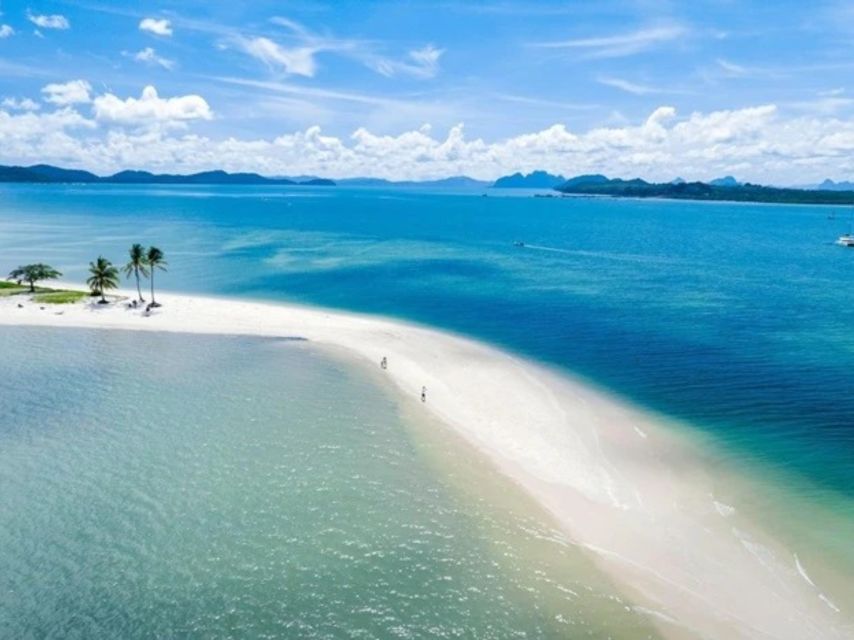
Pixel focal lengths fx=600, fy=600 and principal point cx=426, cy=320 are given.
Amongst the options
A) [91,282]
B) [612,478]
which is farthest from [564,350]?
[91,282]

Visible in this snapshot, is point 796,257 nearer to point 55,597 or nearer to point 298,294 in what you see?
point 298,294

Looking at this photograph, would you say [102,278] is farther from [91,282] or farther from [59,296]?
[59,296]

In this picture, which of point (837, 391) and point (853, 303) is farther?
point (853, 303)

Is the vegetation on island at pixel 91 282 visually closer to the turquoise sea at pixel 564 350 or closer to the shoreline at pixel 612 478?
the shoreline at pixel 612 478

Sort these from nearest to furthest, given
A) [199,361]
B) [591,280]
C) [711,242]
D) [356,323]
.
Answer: [199,361] < [356,323] < [591,280] < [711,242]

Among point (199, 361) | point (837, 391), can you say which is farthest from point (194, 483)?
point (837, 391)

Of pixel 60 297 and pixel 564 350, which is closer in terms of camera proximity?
pixel 564 350
